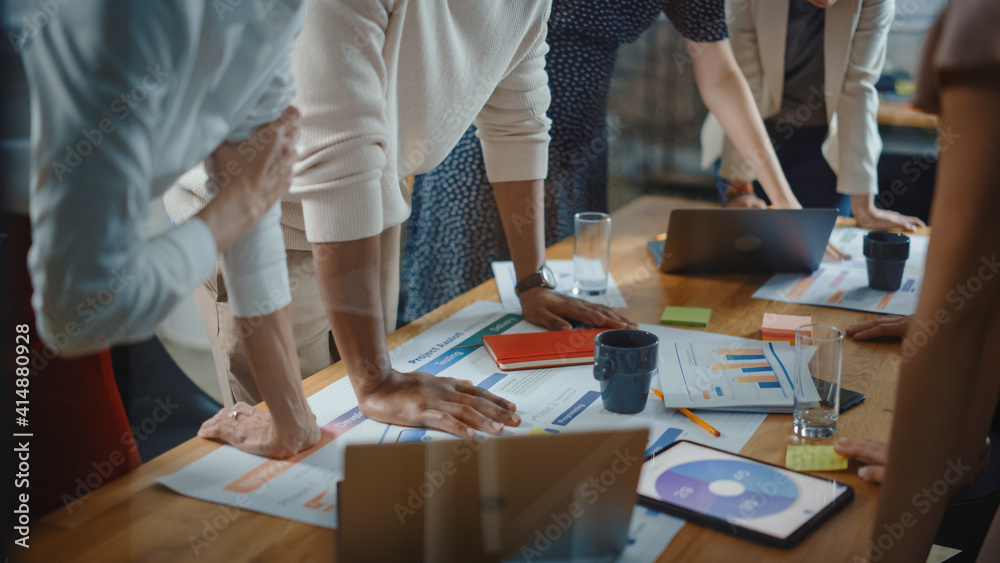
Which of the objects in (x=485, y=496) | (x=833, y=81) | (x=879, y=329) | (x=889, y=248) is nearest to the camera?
(x=485, y=496)

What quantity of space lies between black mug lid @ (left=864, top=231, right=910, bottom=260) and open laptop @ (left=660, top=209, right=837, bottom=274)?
0.23 ft

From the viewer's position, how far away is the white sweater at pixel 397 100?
2.01 feet

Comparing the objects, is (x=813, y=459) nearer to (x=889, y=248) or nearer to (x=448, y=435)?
(x=448, y=435)

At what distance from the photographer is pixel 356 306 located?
72 cm

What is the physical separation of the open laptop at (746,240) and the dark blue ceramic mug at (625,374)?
1.57 ft

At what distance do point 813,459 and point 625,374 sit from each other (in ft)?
0.65

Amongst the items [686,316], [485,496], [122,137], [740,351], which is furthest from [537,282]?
[122,137]

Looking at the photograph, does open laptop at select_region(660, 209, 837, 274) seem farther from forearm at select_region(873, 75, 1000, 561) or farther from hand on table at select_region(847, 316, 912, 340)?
forearm at select_region(873, 75, 1000, 561)

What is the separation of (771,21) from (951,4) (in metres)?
1.10

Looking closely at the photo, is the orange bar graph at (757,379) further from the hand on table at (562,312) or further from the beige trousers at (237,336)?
the beige trousers at (237,336)

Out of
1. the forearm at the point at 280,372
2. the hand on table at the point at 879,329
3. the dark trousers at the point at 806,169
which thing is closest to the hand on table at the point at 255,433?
the forearm at the point at 280,372

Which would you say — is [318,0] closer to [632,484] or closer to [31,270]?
[31,270]

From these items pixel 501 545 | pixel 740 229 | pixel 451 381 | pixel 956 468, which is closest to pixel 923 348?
pixel 956 468

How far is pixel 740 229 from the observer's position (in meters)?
1.25
